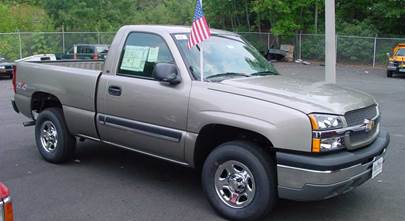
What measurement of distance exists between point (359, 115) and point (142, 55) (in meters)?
2.50

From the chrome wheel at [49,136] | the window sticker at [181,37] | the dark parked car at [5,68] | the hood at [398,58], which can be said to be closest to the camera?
the window sticker at [181,37]

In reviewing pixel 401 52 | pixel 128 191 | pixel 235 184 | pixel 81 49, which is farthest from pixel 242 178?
pixel 81 49

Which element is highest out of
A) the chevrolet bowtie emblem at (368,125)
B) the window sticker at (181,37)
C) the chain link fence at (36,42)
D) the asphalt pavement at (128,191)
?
the chain link fence at (36,42)

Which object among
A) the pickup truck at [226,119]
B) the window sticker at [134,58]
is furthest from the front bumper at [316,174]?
the window sticker at [134,58]

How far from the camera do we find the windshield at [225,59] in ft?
17.5

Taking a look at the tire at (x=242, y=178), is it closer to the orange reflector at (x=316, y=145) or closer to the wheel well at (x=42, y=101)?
the orange reflector at (x=316, y=145)

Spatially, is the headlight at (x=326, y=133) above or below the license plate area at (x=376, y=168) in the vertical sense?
above

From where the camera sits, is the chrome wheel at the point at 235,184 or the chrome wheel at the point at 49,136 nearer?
the chrome wheel at the point at 235,184

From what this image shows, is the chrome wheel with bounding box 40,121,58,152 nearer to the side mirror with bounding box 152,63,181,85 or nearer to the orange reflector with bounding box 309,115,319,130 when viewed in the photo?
the side mirror with bounding box 152,63,181,85

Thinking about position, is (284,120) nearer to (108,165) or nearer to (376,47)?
(108,165)

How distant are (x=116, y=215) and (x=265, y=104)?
73.3 inches

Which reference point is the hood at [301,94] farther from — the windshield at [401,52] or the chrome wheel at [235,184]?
the windshield at [401,52]

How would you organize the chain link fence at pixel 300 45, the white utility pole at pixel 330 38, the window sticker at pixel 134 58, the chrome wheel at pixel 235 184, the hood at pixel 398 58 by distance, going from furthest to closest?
the chain link fence at pixel 300 45, the hood at pixel 398 58, the white utility pole at pixel 330 38, the window sticker at pixel 134 58, the chrome wheel at pixel 235 184

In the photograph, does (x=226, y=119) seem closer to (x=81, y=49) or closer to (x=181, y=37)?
(x=181, y=37)
